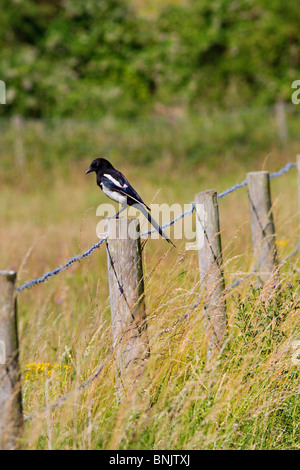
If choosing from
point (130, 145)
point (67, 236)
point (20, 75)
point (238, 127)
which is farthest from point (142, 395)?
A: point (20, 75)

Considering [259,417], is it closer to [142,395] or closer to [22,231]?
[142,395]

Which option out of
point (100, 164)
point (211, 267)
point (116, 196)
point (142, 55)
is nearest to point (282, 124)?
point (142, 55)

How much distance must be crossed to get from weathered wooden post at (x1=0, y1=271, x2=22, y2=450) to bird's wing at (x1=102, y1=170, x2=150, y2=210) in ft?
5.95

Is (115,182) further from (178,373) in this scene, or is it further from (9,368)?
(9,368)

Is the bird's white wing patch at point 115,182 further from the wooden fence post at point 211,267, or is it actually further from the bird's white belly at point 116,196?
the wooden fence post at point 211,267

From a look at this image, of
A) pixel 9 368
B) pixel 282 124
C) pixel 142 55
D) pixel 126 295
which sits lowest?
pixel 9 368

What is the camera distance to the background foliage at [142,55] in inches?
694

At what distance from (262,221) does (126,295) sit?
1697 mm

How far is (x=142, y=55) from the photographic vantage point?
751 inches

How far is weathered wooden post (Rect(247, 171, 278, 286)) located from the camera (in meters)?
4.40

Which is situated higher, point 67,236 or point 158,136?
point 158,136
